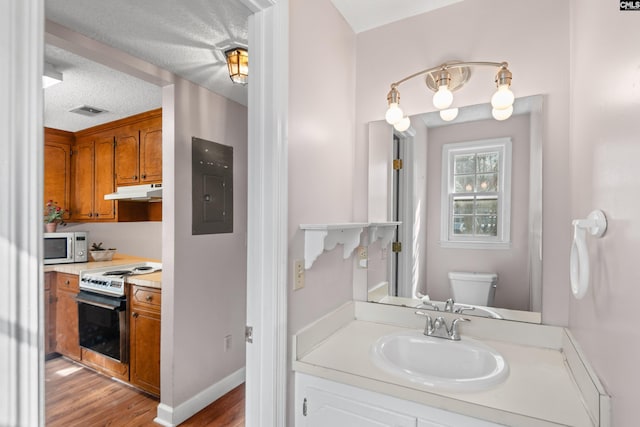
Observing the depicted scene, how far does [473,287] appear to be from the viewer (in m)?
1.61

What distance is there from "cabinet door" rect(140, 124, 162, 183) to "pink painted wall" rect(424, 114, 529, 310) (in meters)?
2.17

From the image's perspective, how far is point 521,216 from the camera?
58.7 inches

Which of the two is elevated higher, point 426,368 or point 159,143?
point 159,143

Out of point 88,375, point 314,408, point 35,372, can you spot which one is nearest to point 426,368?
point 314,408

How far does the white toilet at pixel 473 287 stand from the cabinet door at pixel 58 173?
4.00 metres

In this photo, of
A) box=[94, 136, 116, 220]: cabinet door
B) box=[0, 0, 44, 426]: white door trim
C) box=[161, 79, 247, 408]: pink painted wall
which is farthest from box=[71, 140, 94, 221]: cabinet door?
box=[0, 0, 44, 426]: white door trim

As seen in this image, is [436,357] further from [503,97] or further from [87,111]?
[87,111]

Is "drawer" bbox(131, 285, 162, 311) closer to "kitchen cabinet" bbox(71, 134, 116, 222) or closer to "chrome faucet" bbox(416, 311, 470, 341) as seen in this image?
"kitchen cabinet" bbox(71, 134, 116, 222)

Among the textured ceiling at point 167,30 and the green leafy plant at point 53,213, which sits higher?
the textured ceiling at point 167,30

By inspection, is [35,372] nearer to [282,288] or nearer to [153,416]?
[282,288]

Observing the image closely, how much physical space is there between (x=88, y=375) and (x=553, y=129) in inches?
152

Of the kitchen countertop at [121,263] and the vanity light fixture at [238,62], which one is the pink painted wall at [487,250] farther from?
the kitchen countertop at [121,263]

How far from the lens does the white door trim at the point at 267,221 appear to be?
1.19 meters

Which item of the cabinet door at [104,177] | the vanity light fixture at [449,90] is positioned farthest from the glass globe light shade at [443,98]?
the cabinet door at [104,177]
